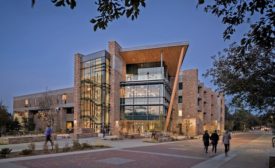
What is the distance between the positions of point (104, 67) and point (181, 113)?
2311 cm

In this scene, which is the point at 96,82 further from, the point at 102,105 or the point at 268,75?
the point at 268,75

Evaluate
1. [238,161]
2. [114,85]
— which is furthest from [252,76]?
[114,85]

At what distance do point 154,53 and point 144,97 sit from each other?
8650 mm

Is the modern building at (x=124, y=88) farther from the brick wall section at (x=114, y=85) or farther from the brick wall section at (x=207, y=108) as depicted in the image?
the brick wall section at (x=207, y=108)

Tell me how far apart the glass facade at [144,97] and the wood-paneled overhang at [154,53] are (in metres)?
2.89

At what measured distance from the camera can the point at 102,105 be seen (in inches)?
1938

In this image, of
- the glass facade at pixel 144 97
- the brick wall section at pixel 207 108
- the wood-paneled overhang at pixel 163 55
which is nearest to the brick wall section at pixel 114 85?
the glass facade at pixel 144 97

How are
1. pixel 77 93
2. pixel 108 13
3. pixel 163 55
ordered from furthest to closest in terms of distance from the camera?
pixel 163 55
pixel 77 93
pixel 108 13

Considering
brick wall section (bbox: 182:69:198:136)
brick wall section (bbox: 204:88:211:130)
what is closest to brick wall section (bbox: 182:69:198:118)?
brick wall section (bbox: 182:69:198:136)

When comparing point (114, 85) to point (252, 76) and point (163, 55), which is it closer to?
point (163, 55)

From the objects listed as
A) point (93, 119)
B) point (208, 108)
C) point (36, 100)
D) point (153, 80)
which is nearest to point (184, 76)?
point (153, 80)

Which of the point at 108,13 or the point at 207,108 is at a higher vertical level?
the point at 108,13

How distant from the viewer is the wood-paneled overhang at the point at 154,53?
50406 millimetres

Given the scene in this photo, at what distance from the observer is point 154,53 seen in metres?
52.6
